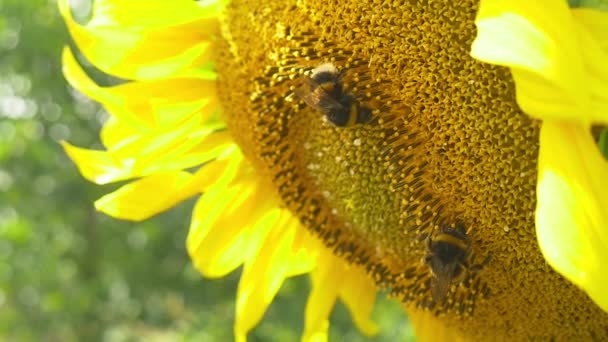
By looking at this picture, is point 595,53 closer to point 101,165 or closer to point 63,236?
point 101,165

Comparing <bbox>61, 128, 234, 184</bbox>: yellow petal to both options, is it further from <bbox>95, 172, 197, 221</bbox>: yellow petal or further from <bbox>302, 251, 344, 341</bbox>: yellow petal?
<bbox>302, 251, 344, 341</bbox>: yellow petal

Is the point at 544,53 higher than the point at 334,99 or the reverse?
higher

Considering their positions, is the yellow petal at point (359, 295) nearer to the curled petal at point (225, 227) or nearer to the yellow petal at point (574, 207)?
the curled petal at point (225, 227)

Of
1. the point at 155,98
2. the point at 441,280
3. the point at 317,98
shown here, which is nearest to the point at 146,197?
the point at 155,98

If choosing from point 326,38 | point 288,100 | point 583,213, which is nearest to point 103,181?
point 288,100

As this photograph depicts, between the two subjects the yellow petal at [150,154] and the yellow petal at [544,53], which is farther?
the yellow petal at [150,154]

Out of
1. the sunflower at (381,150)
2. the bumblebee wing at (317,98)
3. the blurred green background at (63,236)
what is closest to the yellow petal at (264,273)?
the sunflower at (381,150)
